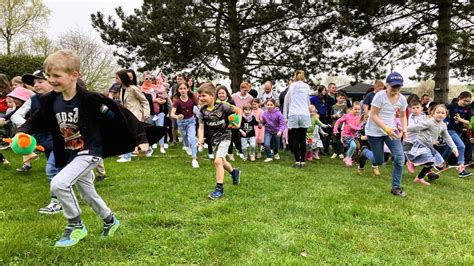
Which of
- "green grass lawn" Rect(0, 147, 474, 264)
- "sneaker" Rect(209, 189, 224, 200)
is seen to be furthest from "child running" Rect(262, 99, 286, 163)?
"sneaker" Rect(209, 189, 224, 200)

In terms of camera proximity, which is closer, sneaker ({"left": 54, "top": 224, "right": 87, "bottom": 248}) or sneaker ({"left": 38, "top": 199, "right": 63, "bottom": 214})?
sneaker ({"left": 54, "top": 224, "right": 87, "bottom": 248})

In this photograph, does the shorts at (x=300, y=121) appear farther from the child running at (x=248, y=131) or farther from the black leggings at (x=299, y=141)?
the child running at (x=248, y=131)

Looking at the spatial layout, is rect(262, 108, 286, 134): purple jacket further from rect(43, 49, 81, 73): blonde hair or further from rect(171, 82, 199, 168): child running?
rect(43, 49, 81, 73): blonde hair

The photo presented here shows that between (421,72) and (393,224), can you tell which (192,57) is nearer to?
(421,72)

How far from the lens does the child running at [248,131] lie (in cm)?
950

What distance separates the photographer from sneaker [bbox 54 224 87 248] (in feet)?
11.4

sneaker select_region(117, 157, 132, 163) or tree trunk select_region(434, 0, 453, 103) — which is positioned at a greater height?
tree trunk select_region(434, 0, 453, 103)

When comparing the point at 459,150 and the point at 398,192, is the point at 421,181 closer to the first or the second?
the point at 398,192

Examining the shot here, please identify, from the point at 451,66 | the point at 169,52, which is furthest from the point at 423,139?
the point at 169,52

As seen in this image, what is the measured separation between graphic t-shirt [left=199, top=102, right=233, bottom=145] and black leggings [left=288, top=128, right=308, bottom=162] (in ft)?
9.38

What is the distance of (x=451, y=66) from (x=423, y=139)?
30.8 ft

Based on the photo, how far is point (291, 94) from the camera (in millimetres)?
8406

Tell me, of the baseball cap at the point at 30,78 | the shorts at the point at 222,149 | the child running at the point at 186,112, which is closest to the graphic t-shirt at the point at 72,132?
the baseball cap at the point at 30,78

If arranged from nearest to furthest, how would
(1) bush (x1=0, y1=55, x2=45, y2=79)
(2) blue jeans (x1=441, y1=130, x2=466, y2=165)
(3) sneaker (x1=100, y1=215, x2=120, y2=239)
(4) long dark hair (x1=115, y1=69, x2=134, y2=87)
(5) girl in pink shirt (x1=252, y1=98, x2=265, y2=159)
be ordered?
(3) sneaker (x1=100, y1=215, x2=120, y2=239) < (4) long dark hair (x1=115, y1=69, x2=134, y2=87) < (2) blue jeans (x1=441, y1=130, x2=466, y2=165) < (5) girl in pink shirt (x1=252, y1=98, x2=265, y2=159) < (1) bush (x1=0, y1=55, x2=45, y2=79)
